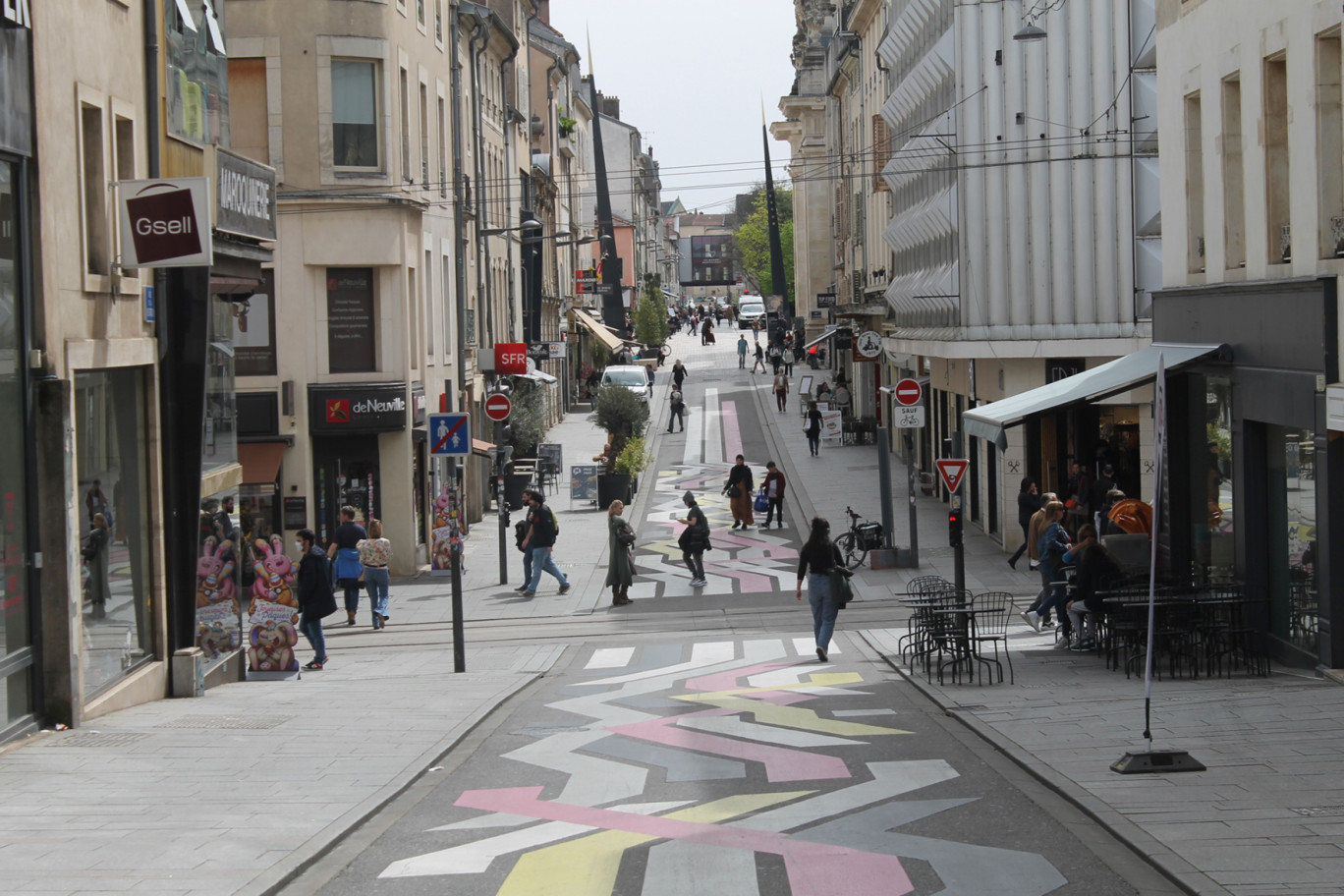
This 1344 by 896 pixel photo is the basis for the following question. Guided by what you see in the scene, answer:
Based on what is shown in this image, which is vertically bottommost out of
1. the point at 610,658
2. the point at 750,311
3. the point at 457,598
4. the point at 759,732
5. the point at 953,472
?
the point at 610,658

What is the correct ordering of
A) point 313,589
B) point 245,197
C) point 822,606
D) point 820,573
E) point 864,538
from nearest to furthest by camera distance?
point 245,197 → point 820,573 → point 822,606 → point 313,589 → point 864,538

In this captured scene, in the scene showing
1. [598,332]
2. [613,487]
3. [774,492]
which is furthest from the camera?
[598,332]

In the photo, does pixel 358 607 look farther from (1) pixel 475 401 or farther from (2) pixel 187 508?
(1) pixel 475 401

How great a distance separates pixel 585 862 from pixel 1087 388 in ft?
33.7

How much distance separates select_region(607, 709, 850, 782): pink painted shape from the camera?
36.9ft

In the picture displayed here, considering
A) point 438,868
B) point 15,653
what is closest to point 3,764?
point 15,653

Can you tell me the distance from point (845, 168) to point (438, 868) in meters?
56.7

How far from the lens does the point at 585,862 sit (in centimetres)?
871

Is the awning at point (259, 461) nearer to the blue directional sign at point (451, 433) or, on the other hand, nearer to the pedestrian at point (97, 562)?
the blue directional sign at point (451, 433)

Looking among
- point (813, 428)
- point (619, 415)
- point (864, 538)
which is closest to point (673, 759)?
point (864, 538)

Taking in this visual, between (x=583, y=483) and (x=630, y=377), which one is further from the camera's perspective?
(x=630, y=377)

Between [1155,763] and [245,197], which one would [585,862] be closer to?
[1155,763]

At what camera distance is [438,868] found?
862 centimetres

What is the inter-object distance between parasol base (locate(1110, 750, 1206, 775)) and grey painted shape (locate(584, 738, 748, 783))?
8.87 feet
